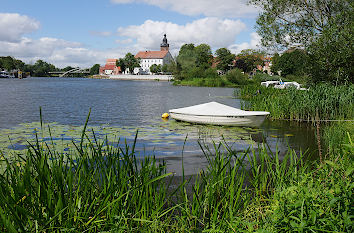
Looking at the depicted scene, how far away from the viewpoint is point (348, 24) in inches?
737

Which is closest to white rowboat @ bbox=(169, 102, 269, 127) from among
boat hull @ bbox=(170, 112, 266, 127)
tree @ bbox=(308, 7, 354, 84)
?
boat hull @ bbox=(170, 112, 266, 127)

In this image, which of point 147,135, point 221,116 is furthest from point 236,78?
point 147,135

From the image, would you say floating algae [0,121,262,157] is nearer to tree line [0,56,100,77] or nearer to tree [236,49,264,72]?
tree [236,49,264,72]

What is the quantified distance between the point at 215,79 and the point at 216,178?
234ft

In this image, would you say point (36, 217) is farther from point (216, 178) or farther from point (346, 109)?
point (346, 109)

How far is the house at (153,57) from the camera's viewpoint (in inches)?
6914

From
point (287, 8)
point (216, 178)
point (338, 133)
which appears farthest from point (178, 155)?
point (287, 8)

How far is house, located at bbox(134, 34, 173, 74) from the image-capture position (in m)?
176

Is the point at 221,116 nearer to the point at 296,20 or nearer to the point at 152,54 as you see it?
the point at 296,20

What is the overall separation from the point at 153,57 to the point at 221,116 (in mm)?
164536

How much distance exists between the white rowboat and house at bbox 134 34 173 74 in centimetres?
15907

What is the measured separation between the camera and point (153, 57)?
177 m

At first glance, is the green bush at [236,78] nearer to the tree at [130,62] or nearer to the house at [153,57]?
the tree at [130,62]

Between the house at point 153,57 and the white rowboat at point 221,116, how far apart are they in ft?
522
